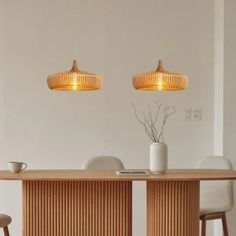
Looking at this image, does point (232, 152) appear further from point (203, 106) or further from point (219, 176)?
point (219, 176)

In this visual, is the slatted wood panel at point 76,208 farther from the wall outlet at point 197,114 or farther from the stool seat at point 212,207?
the wall outlet at point 197,114

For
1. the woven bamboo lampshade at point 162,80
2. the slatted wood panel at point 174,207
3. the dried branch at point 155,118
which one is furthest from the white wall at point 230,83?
the slatted wood panel at point 174,207

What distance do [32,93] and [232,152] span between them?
1.94 m

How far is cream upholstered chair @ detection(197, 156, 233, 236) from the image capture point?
3.26 m

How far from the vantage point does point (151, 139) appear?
13.4 feet

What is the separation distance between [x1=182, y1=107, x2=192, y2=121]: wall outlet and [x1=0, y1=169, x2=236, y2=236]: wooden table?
1.34m

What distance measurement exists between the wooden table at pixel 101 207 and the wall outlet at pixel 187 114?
1340 mm

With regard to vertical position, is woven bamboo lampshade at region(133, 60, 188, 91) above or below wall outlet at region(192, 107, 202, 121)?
above

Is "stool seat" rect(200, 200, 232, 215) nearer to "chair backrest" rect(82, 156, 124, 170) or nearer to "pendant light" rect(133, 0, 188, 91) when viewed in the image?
"chair backrest" rect(82, 156, 124, 170)

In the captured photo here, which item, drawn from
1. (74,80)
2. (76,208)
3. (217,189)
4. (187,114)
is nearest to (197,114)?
(187,114)

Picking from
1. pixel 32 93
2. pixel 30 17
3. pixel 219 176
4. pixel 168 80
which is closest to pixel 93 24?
pixel 30 17

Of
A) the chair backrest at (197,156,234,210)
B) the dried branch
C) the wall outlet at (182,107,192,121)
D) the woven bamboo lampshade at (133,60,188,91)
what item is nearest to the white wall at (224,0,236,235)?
the chair backrest at (197,156,234,210)

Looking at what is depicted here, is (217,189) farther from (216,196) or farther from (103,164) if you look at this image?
(103,164)

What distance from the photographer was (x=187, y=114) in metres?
4.14
